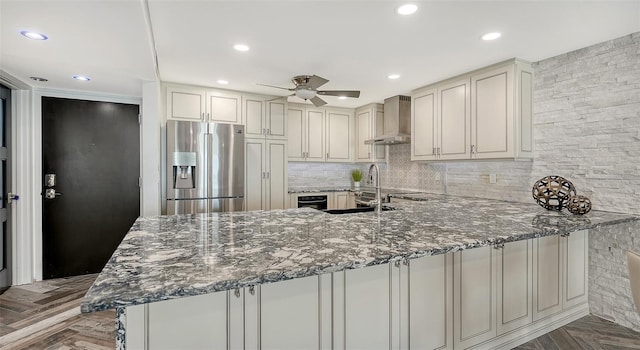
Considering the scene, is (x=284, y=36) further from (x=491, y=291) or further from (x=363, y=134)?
(x=363, y=134)

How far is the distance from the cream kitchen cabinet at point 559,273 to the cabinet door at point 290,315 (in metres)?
1.78

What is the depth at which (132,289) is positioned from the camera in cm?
88

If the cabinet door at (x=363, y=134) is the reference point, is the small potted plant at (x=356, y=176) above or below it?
below

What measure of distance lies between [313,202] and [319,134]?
109 centimetres

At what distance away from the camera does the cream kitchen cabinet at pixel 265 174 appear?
414 cm

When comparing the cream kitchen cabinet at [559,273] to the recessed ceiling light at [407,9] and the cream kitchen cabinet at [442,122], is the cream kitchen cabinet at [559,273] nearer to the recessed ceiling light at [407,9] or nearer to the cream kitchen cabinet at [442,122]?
the cream kitchen cabinet at [442,122]

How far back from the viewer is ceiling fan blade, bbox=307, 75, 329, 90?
2820 mm

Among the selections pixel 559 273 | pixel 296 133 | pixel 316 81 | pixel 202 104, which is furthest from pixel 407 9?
pixel 296 133

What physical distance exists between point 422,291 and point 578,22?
2.18 m

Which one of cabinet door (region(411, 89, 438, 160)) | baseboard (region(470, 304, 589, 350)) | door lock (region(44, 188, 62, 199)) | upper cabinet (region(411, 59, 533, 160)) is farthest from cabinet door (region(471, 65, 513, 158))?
door lock (region(44, 188, 62, 199))

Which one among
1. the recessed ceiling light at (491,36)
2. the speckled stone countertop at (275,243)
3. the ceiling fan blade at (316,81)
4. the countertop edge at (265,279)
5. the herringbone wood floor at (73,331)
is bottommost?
the herringbone wood floor at (73,331)

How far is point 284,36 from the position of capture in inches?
95.2

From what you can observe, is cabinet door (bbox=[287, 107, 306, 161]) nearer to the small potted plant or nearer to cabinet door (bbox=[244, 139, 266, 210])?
cabinet door (bbox=[244, 139, 266, 210])

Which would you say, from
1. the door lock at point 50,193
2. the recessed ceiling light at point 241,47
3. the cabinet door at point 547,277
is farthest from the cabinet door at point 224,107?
the cabinet door at point 547,277
